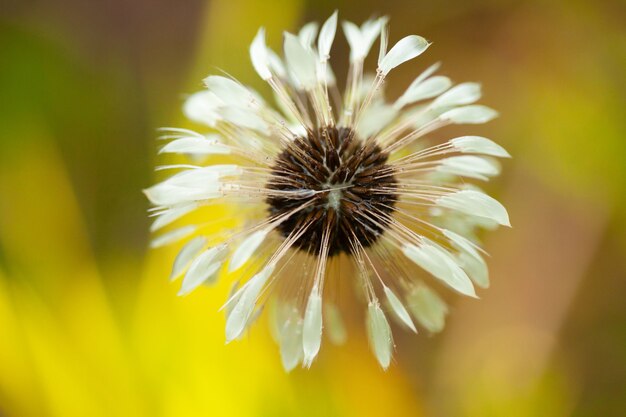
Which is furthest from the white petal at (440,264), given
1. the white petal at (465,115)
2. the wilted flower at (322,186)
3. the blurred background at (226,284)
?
the blurred background at (226,284)

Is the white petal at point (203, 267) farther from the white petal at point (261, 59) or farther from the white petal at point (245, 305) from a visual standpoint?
the white petal at point (261, 59)

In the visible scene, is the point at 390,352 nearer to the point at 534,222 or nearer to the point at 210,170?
the point at 210,170

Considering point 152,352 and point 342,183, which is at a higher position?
point 342,183

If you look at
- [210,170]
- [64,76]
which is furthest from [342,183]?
[64,76]

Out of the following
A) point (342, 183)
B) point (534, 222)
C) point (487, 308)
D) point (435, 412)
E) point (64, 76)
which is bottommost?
point (435, 412)

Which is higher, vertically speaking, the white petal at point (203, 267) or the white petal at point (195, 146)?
the white petal at point (195, 146)

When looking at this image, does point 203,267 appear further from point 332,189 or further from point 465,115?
point 465,115
